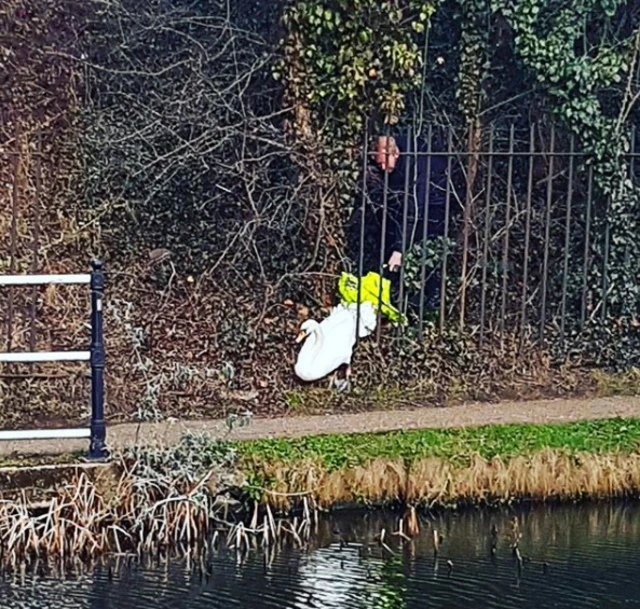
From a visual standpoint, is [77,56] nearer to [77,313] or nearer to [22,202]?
[22,202]

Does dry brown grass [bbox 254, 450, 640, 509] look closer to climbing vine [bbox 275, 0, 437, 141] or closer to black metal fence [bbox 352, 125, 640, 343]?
Result: black metal fence [bbox 352, 125, 640, 343]

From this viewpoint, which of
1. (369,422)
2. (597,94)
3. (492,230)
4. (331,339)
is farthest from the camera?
(492,230)

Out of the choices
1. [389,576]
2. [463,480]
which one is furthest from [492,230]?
[389,576]

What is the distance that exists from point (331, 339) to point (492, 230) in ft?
6.34

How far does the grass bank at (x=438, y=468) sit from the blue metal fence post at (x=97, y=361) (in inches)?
35.2

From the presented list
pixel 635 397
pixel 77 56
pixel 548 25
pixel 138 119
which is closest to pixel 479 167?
pixel 548 25

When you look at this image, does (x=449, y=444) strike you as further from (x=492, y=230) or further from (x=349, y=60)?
(x=349, y=60)

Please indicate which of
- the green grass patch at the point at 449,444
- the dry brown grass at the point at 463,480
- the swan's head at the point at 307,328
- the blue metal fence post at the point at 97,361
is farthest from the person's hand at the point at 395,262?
the blue metal fence post at the point at 97,361

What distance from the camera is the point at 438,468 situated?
7.80 m

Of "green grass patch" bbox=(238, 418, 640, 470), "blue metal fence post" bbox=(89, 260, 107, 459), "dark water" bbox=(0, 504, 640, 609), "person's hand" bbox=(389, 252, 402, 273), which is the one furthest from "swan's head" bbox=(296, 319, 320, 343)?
"blue metal fence post" bbox=(89, 260, 107, 459)

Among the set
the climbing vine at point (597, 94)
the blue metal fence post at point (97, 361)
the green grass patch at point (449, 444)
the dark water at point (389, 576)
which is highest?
the climbing vine at point (597, 94)

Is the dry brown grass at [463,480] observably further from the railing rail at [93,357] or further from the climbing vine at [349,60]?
the climbing vine at [349,60]

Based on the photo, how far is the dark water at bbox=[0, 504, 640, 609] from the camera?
633 centimetres

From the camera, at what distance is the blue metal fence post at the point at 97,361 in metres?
7.10
